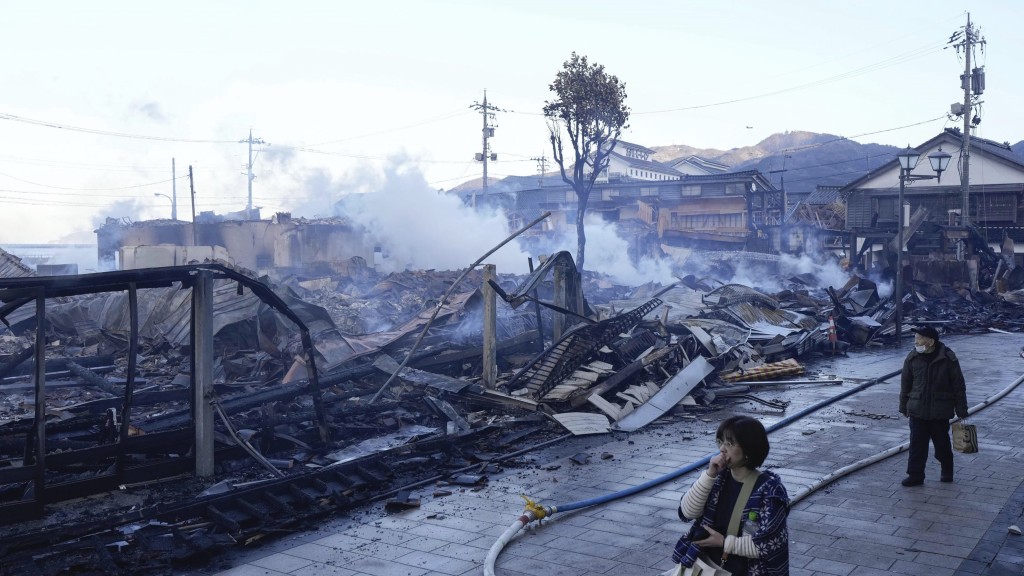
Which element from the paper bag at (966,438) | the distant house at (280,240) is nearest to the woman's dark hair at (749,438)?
the paper bag at (966,438)

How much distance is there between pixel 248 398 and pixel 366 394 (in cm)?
217

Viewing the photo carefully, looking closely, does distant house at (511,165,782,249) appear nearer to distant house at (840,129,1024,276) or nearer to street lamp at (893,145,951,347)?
distant house at (840,129,1024,276)

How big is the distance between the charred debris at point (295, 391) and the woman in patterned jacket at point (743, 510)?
4266 millimetres

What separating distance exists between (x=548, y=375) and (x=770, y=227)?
3620cm

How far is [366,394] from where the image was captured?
12.5 meters

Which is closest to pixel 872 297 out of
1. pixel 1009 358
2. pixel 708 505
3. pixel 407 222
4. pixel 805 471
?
pixel 1009 358

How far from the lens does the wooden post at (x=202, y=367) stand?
8320 millimetres

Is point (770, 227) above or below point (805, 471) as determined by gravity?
above

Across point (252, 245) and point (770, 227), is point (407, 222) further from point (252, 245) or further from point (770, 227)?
point (770, 227)

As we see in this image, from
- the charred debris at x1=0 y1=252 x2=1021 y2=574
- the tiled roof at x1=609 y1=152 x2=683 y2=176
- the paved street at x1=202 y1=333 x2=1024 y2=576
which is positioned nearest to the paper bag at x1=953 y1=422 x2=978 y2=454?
the paved street at x1=202 y1=333 x2=1024 y2=576

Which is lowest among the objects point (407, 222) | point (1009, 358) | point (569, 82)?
point (1009, 358)

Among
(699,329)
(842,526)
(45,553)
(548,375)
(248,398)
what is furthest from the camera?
(699,329)

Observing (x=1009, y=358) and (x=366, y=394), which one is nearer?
(x=366, y=394)

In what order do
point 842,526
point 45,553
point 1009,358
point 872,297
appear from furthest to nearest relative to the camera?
point 872,297 < point 1009,358 < point 842,526 < point 45,553
